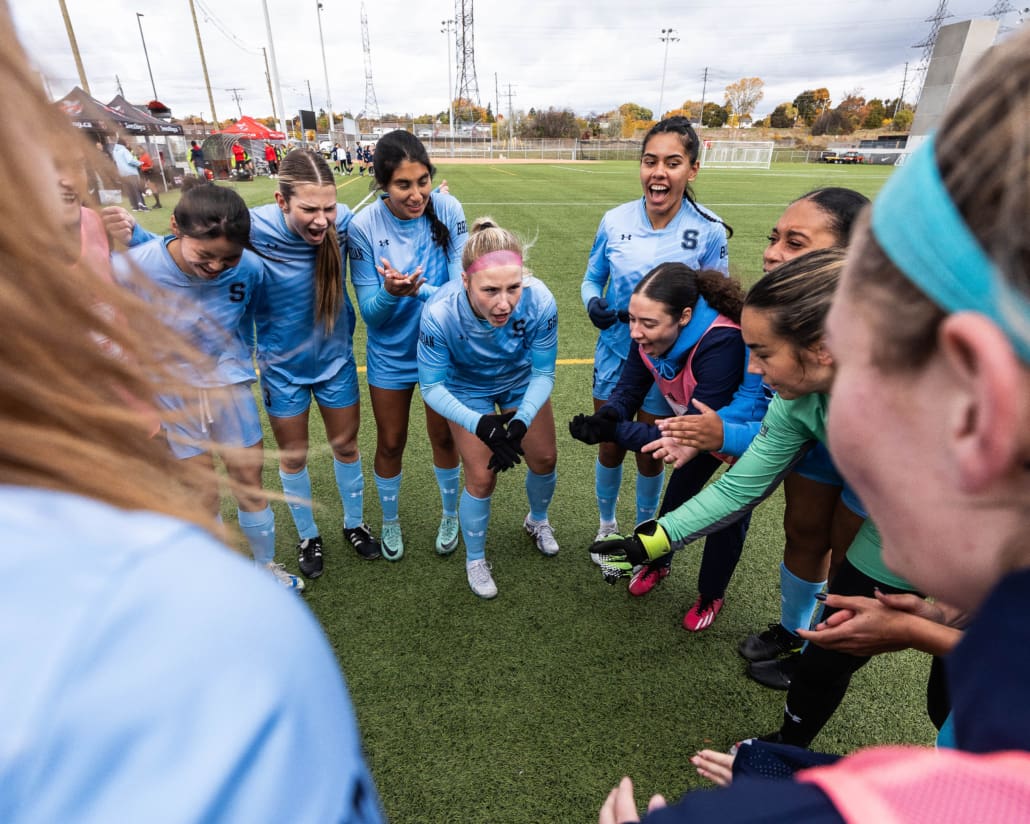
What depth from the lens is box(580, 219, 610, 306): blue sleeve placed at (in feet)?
11.6

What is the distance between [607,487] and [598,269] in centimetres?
133

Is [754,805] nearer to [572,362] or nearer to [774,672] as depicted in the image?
[774,672]

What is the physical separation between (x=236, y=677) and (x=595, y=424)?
2.50 metres

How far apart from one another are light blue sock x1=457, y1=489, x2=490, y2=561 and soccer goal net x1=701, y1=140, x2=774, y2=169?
4493 cm

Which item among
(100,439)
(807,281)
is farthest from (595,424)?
(100,439)

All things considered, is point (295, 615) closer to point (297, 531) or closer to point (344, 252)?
point (344, 252)

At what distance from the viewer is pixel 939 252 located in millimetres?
478

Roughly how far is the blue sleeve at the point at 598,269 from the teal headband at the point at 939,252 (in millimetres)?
3037

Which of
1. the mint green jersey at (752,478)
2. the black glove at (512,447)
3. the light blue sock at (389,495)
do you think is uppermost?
the mint green jersey at (752,478)

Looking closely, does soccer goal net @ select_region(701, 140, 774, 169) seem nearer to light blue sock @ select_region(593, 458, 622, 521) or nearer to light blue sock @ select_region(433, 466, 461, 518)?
light blue sock @ select_region(593, 458, 622, 521)

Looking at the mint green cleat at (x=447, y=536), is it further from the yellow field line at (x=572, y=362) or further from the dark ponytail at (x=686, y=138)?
the yellow field line at (x=572, y=362)

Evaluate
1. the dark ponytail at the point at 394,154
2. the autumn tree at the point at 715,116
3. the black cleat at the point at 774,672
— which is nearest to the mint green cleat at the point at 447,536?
the black cleat at the point at 774,672

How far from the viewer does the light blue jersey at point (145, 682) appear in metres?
0.31

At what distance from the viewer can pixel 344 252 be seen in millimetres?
3318
